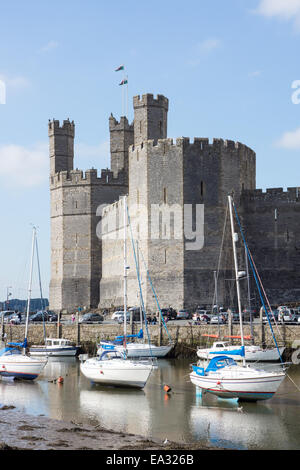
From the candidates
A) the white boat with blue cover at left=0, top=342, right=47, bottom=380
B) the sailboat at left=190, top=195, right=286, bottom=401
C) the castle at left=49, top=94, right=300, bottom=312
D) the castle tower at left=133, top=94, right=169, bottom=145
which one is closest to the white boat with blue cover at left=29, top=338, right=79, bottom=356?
the castle at left=49, top=94, right=300, bottom=312

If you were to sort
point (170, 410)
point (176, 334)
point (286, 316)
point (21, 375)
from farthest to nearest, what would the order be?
point (286, 316) → point (176, 334) → point (21, 375) → point (170, 410)

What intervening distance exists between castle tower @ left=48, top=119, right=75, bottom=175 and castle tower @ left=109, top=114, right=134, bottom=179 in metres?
3.59

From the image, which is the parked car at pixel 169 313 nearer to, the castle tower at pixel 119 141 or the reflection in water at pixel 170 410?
the reflection in water at pixel 170 410

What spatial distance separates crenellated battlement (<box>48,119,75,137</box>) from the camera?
55.4 metres

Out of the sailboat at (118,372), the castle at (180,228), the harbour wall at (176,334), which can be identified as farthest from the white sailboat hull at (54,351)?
the sailboat at (118,372)

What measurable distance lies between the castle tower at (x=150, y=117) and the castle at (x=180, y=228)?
62mm

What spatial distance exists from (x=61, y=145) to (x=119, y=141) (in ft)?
15.6

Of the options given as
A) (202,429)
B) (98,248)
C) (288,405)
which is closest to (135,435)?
(202,429)

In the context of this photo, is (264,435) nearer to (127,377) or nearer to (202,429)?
(202,429)

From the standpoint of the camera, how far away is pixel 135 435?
16.6 meters

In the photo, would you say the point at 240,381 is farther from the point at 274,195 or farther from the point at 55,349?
the point at 274,195

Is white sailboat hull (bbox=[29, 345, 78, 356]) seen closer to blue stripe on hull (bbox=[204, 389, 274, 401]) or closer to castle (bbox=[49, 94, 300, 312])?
castle (bbox=[49, 94, 300, 312])

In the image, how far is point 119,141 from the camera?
53.4 metres

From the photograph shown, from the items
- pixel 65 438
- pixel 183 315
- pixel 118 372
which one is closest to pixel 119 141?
pixel 183 315
